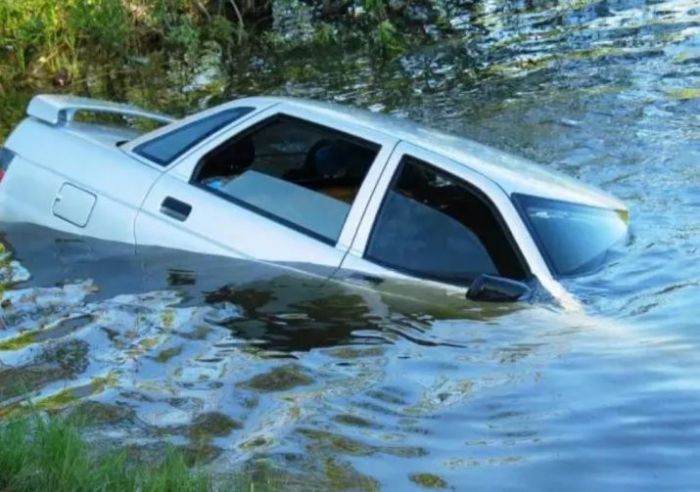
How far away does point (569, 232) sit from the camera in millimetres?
6973

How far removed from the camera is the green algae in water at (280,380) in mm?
5957

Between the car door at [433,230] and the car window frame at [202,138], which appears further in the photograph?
the car window frame at [202,138]

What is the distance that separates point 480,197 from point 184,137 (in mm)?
1926

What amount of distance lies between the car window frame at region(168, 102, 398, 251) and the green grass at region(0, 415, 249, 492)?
246 cm

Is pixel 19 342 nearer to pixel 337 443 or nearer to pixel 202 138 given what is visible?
pixel 202 138

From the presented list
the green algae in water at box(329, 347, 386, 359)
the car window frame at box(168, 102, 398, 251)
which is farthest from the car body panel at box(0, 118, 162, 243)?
the green algae in water at box(329, 347, 386, 359)

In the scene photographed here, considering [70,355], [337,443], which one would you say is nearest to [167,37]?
[70,355]

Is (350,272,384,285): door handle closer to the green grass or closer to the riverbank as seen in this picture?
the green grass

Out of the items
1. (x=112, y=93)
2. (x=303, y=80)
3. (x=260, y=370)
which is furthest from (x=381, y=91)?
(x=260, y=370)

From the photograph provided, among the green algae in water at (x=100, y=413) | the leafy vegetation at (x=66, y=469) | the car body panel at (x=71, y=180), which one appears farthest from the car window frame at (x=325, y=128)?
the leafy vegetation at (x=66, y=469)

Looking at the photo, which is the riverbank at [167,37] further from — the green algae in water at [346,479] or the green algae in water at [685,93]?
the green algae in water at [346,479]

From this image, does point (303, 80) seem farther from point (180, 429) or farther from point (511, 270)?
point (180, 429)

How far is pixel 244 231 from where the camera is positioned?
7.00 meters

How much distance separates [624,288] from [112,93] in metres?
9.58
